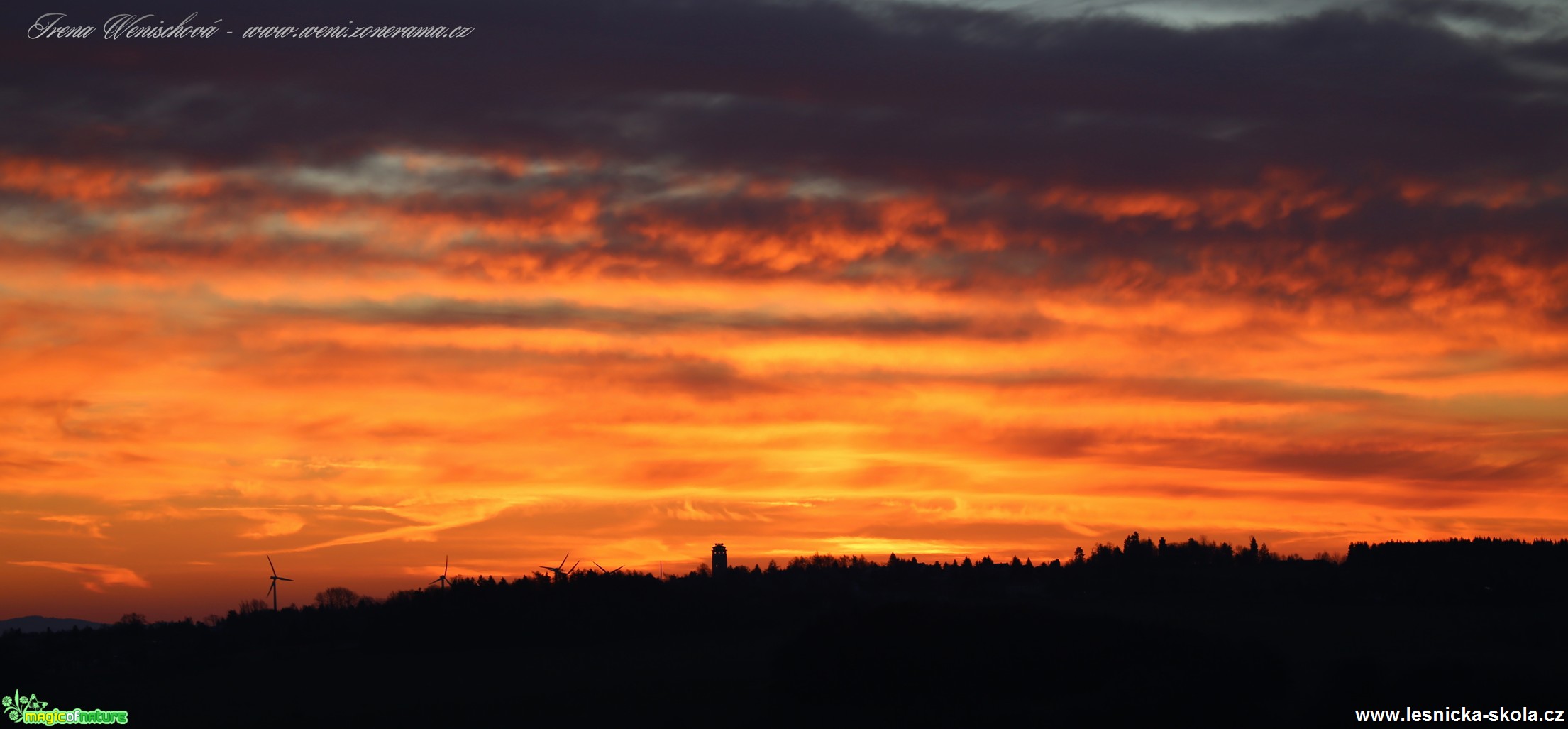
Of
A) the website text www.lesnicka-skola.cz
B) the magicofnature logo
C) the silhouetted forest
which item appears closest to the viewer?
the website text www.lesnicka-skola.cz

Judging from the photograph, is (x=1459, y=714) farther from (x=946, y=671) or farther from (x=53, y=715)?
(x=53, y=715)

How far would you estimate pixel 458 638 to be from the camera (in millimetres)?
197875

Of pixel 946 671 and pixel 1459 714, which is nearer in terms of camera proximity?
pixel 1459 714

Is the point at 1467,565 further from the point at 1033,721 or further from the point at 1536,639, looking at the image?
the point at 1033,721

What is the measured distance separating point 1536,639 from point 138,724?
140431mm

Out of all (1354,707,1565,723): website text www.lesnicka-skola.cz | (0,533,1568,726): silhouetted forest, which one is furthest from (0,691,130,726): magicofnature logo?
(1354,707,1565,723): website text www.lesnicka-skola.cz

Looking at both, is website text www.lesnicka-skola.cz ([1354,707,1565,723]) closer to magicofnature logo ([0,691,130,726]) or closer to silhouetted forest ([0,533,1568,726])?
silhouetted forest ([0,533,1568,726])

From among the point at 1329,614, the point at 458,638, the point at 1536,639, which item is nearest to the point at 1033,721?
the point at 1536,639

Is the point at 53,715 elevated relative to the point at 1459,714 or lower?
lower

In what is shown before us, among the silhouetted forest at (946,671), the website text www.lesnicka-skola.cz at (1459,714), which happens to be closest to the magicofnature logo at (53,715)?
the silhouetted forest at (946,671)

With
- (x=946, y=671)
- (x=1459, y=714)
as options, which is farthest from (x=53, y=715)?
(x=1459, y=714)

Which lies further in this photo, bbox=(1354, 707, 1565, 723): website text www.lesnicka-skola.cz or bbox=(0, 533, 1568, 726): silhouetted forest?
bbox=(0, 533, 1568, 726): silhouetted forest

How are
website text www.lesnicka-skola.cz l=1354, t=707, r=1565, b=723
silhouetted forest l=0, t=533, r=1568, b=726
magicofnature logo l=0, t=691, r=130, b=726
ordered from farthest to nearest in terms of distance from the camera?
magicofnature logo l=0, t=691, r=130, b=726, silhouetted forest l=0, t=533, r=1568, b=726, website text www.lesnicka-skola.cz l=1354, t=707, r=1565, b=723

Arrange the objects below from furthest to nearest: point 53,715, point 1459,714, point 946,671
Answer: point 53,715, point 946,671, point 1459,714
